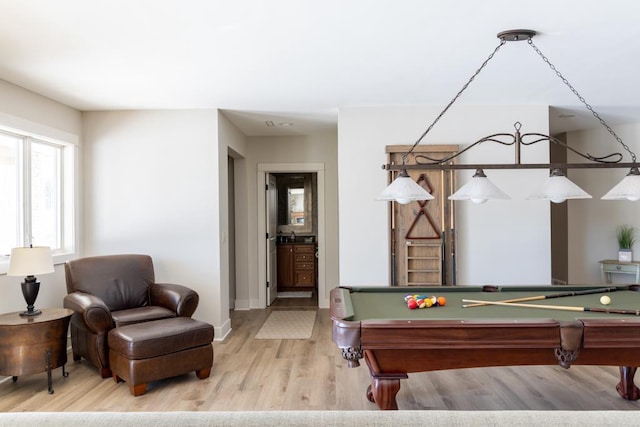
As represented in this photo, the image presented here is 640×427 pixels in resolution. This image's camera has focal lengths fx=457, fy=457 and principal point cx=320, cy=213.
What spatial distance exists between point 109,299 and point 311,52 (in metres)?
2.77

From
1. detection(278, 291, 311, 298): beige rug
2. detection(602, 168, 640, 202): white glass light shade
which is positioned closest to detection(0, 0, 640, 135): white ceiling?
detection(602, 168, 640, 202): white glass light shade

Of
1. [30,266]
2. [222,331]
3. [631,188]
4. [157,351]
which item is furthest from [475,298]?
[30,266]

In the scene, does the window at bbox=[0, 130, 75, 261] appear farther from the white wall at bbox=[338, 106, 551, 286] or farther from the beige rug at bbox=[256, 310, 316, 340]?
the white wall at bbox=[338, 106, 551, 286]

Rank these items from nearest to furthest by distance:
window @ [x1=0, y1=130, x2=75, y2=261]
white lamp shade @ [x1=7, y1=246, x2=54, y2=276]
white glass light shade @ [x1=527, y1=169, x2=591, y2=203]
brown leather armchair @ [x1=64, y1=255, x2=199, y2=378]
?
white glass light shade @ [x1=527, y1=169, x2=591, y2=203] → white lamp shade @ [x1=7, y1=246, x2=54, y2=276] → brown leather armchair @ [x1=64, y1=255, x2=199, y2=378] → window @ [x1=0, y1=130, x2=75, y2=261]

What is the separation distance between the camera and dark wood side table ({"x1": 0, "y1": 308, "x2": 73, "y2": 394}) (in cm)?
327

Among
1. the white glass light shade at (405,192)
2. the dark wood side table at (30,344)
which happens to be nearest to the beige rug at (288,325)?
the dark wood side table at (30,344)

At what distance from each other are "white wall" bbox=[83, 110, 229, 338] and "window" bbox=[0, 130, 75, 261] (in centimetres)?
22

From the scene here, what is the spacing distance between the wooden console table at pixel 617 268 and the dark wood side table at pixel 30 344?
606 cm

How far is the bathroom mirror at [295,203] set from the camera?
8.25m

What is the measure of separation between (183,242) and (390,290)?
2.46 meters

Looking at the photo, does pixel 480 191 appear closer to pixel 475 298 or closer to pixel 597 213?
pixel 475 298

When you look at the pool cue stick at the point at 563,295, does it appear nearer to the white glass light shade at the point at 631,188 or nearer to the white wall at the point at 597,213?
the white glass light shade at the point at 631,188

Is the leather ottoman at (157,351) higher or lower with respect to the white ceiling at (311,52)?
lower

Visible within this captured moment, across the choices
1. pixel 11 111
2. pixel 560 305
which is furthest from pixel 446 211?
pixel 11 111
